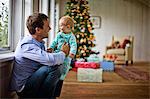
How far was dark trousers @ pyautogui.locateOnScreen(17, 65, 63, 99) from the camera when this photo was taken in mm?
2045

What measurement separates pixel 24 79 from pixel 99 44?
28.3ft

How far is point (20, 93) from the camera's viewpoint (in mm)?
2127

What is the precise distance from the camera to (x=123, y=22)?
10648 mm

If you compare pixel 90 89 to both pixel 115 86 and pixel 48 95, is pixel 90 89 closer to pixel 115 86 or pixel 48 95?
pixel 115 86

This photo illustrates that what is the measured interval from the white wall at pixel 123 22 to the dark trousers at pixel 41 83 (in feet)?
27.5

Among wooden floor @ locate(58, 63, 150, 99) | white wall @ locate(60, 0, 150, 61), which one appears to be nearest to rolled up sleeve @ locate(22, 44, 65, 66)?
wooden floor @ locate(58, 63, 150, 99)

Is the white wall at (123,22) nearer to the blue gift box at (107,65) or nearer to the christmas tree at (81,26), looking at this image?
the christmas tree at (81,26)

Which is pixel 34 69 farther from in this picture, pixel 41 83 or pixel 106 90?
pixel 106 90

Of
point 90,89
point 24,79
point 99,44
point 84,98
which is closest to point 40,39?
point 24,79

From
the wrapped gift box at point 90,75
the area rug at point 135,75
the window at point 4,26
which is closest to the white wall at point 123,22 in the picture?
the area rug at point 135,75

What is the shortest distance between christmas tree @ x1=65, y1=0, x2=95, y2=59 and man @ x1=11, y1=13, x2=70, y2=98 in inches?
203

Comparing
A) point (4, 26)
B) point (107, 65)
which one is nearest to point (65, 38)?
point (4, 26)

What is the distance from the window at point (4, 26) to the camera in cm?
272

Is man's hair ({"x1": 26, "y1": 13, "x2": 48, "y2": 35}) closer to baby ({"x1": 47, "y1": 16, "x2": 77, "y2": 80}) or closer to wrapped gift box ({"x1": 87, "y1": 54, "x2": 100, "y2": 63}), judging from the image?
baby ({"x1": 47, "y1": 16, "x2": 77, "y2": 80})
